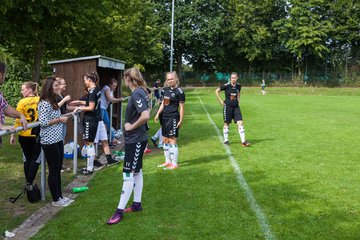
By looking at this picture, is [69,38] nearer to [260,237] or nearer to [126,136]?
[126,136]

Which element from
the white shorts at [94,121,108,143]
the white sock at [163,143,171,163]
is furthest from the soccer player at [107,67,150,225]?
the white shorts at [94,121,108,143]

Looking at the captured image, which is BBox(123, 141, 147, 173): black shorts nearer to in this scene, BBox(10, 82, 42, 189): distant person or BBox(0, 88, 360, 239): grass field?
BBox(0, 88, 360, 239): grass field

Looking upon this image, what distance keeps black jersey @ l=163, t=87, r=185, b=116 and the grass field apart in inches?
49.5

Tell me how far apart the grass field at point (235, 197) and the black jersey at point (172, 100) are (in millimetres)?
1258

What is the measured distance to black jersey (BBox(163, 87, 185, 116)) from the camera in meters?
8.47

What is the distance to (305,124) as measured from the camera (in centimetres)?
1645

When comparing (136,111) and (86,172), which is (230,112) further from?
(136,111)

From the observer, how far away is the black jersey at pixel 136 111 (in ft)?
17.6

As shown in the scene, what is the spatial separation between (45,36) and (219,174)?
11375 millimetres

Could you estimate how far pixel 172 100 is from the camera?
8.51 m

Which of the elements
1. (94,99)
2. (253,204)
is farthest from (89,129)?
(253,204)

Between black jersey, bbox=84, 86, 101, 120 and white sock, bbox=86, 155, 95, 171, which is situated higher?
black jersey, bbox=84, 86, 101, 120

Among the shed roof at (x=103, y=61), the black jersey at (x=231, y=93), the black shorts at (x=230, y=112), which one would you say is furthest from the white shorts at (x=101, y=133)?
the black shorts at (x=230, y=112)

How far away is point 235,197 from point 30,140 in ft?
11.1
